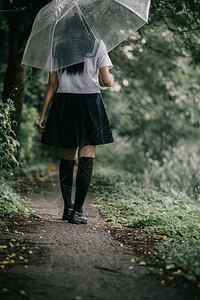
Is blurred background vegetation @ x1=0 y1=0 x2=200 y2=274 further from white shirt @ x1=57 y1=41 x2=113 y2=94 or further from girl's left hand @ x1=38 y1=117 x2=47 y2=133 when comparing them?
white shirt @ x1=57 y1=41 x2=113 y2=94

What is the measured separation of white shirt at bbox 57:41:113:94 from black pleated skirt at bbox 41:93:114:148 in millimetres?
55

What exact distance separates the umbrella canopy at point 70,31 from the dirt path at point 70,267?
147cm

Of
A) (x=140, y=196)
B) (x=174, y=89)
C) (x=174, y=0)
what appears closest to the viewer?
(x=174, y=0)

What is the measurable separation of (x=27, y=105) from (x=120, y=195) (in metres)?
3.79

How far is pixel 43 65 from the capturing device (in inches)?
144

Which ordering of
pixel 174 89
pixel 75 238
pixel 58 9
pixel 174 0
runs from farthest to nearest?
pixel 174 89 → pixel 174 0 → pixel 58 9 → pixel 75 238

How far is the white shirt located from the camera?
364 cm

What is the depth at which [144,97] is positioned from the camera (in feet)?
33.6

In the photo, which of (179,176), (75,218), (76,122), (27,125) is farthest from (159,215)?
(27,125)

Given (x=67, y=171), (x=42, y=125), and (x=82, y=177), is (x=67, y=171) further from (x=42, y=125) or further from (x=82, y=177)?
(x=42, y=125)

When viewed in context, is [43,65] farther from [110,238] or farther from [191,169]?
[191,169]

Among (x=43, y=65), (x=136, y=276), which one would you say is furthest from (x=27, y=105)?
(x=136, y=276)

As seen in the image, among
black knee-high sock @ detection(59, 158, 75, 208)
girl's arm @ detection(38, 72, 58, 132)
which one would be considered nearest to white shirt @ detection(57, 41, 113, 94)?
girl's arm @ detection(38, 72, 58, 132)

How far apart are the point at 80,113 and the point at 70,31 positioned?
0.75 m
